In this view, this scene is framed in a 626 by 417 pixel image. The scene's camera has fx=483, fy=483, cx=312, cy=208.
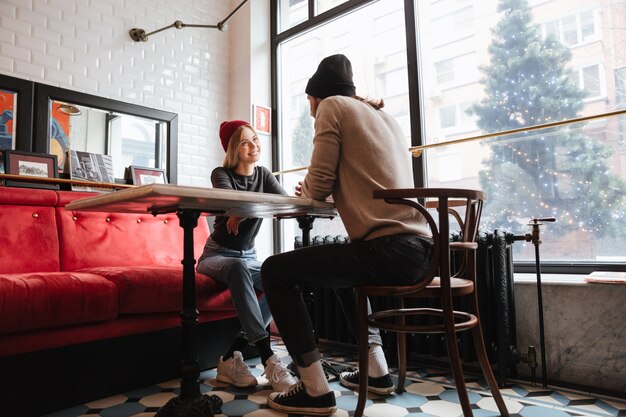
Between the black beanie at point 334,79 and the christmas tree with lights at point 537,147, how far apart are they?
1.12 m

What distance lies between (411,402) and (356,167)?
101 cm

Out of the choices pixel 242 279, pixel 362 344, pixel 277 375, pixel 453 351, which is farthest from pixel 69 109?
pixel 453 351

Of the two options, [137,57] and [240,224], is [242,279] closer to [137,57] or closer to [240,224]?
[240,224]

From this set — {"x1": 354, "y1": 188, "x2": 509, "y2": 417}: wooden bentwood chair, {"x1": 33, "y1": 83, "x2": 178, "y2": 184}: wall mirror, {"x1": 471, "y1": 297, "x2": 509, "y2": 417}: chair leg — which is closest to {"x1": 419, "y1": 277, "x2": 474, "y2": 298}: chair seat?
{"x1": 354, "y1": 188, "x2": 509, "y2": 417}: wooden bentwood chair

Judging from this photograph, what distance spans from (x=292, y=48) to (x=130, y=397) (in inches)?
119

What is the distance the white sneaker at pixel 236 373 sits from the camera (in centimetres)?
216

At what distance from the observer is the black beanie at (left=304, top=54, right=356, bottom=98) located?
187 cm

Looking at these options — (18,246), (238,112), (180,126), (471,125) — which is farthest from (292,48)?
(18,246)

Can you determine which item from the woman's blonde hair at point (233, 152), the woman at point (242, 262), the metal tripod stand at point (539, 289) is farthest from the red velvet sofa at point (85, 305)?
the metal tripod stand at point (539, 289)

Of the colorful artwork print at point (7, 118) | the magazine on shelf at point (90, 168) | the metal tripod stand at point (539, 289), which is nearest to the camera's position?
the metal tripod stand at point (539, 289)

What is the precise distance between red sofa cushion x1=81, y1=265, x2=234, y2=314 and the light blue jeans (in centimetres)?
8

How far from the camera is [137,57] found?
11.4ft

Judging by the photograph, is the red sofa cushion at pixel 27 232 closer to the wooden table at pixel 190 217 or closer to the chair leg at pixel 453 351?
the wooden table at pixel 190 217

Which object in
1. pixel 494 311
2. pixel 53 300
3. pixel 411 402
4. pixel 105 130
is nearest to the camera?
pixel 53 300
